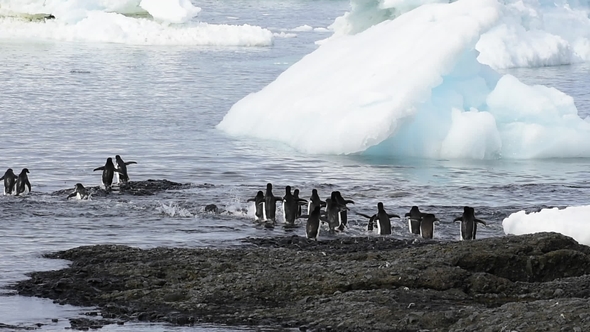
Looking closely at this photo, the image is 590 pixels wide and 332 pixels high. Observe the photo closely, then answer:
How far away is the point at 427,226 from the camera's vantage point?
1423cm

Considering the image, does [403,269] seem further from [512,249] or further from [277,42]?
[277,42]

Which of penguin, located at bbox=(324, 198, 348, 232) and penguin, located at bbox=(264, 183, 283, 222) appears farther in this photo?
penguin, located at bbox=(264, 183, 283, 222)

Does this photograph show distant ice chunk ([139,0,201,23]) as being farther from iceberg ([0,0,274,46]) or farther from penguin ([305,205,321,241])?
penguin ([305,205,321,241])

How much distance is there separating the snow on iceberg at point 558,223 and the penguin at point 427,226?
0.90 meters

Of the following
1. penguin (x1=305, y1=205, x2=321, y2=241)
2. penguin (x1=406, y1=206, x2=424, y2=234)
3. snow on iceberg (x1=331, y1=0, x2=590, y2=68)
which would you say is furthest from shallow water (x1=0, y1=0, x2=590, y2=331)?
snow on iceberg (x1=331, y1=0, x2=590, y2=68)

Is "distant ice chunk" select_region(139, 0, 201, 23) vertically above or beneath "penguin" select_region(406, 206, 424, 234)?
above

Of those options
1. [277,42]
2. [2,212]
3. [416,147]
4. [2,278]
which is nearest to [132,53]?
[277,42]

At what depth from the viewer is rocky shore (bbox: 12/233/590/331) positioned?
352 inches

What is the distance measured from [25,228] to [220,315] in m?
5.72

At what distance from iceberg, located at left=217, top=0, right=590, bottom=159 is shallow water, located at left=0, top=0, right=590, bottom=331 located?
38 cm

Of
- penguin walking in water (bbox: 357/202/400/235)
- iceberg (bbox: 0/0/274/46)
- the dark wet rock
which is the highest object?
iceberg (bbox: 0/0/274/46)

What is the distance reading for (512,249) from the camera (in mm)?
10875

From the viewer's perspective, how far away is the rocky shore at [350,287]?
29.4 feet

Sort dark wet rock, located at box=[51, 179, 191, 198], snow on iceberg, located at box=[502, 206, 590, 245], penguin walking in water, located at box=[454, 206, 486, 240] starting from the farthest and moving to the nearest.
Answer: dark wet rock, located at box=[51, 179, 191, 198] → penguin walking in water, located at box=[454, 206, 486, 240] → snow on iceberg, located at box=[502, 206, 590, 245]
